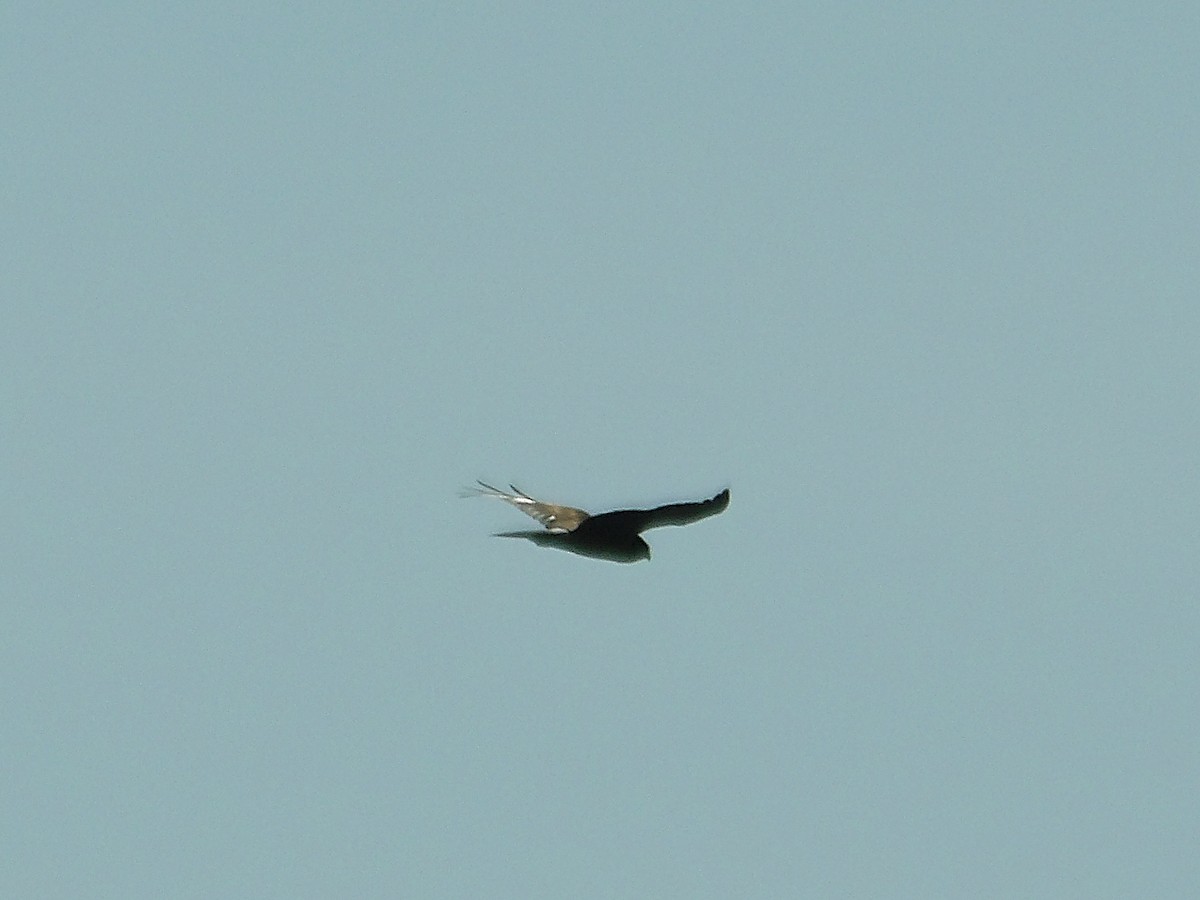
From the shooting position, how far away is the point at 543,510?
40.9 m

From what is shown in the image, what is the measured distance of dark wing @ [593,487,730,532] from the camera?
3303 centimetres

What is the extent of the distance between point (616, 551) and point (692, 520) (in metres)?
2.06

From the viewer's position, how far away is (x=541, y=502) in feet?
136

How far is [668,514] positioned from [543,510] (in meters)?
7.61

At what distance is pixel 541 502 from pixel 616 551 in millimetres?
6081

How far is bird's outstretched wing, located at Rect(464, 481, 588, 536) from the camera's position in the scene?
39750mm

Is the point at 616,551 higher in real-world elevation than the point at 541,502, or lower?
lower

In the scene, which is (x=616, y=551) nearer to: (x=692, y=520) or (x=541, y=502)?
(x=692, y=520)

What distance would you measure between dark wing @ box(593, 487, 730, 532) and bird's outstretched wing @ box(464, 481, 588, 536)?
4288 millimetres

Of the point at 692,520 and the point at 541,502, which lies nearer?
the point at 692,520

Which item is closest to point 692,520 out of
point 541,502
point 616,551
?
point 616,551

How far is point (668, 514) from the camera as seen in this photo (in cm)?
3356

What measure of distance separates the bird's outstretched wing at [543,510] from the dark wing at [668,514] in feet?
14.1

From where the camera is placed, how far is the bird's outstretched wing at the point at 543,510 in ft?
130
